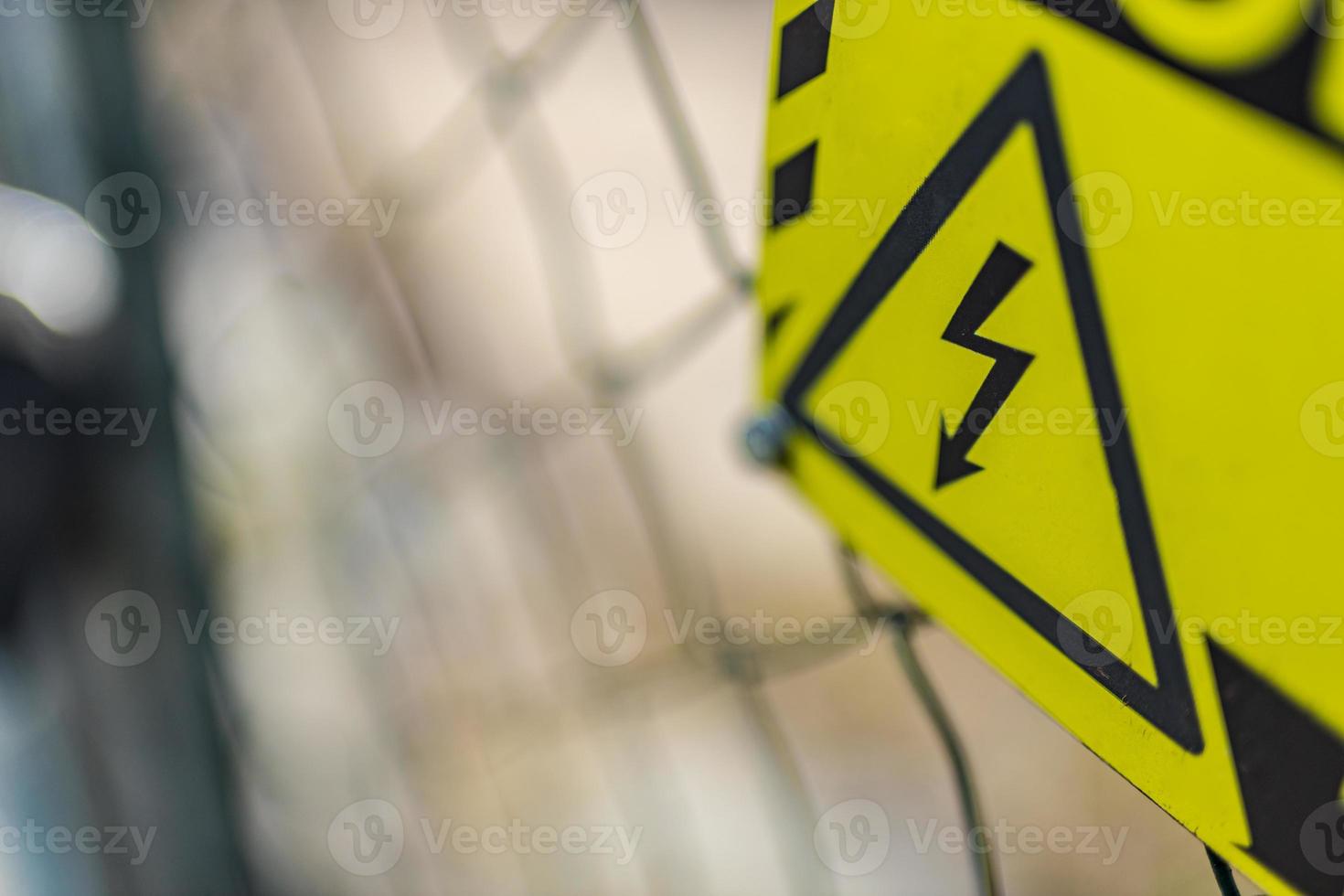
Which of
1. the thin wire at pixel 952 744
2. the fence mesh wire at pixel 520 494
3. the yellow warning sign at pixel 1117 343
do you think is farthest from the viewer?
the fence mesh wire at pixel 520 494

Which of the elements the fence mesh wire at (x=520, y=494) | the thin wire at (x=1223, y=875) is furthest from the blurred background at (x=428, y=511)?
the thin wire at (x=1223, y=875)

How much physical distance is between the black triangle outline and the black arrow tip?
0.02 meters

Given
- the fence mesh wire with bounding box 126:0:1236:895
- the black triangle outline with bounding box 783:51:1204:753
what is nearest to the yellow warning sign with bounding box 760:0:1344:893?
the black triangle outline with bounding box 783:51:1204:753

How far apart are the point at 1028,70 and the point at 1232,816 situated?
123 millimetres

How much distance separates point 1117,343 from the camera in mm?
169

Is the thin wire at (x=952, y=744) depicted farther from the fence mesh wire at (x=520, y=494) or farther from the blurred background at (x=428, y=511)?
the fence mesh wire at (x=520, y=494)

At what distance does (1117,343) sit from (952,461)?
0.13ft

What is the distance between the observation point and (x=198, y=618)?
23.6 inches

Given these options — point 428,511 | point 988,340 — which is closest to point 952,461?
point 988,340

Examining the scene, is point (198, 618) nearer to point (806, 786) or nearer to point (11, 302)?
point (11, 302)

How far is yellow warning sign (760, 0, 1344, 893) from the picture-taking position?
150 mm

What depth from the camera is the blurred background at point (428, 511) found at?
1.88 ft

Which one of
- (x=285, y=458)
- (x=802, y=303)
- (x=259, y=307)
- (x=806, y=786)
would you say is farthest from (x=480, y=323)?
(x=802, y=303)

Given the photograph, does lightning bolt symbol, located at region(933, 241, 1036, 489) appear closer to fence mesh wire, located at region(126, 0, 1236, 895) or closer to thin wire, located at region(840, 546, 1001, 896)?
thin wire, located at region(840, 546, 1001, 896)
